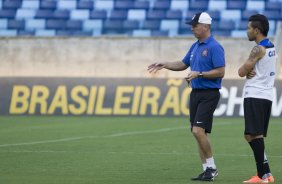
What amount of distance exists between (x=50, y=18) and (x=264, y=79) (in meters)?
23.0

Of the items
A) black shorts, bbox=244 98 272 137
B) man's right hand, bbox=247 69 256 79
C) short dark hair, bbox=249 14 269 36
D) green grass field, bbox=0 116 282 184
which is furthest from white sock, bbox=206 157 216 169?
short dark hair, bbox=249 14 269 36

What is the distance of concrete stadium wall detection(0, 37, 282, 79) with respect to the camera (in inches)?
1142

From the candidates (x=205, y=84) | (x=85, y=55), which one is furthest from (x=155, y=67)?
(x=85, y=55)

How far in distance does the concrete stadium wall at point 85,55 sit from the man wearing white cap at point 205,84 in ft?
55.6

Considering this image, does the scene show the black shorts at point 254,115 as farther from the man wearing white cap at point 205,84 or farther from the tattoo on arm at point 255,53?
the man wearing white cap at point 205,84

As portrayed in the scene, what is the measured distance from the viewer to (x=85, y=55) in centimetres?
2933

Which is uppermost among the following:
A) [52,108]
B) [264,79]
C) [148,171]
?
[264,79]

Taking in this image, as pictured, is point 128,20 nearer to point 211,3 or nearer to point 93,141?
point 211,3

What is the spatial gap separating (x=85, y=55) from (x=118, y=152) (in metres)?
14.0

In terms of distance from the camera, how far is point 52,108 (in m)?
26.9

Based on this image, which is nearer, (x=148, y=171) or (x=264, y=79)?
(x=264, y=79)

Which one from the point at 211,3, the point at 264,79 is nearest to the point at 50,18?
the point at 211,3

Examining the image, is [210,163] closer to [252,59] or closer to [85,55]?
[252,59]

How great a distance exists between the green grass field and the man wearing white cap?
41 cm
